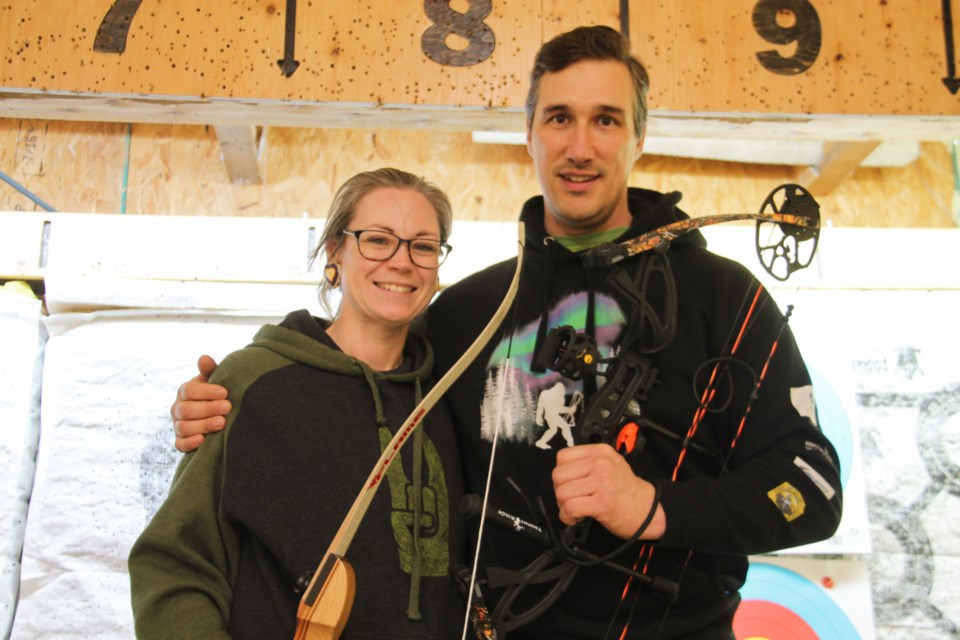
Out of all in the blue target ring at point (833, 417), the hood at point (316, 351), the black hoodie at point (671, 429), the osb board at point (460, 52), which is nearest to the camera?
the black hoodie at point (671, 429)

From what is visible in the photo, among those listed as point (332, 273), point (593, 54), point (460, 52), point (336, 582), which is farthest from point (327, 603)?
point (460, 52)

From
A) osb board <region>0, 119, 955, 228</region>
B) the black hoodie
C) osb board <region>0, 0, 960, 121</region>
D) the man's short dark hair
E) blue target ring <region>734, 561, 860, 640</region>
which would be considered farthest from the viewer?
osb board <region>0, 119, 955, 228</region>

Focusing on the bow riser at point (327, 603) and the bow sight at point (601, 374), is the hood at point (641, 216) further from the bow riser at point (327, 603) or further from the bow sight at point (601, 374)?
the bow riser at point (327, 603)

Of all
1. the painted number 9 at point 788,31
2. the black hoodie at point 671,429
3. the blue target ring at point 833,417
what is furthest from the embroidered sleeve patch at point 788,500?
the blue target ring at point 833,417

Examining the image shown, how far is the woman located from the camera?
107 centimetres

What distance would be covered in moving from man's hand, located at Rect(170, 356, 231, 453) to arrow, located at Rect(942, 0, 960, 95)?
1764mm

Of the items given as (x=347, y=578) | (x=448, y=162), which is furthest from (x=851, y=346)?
(x=347, y=578)

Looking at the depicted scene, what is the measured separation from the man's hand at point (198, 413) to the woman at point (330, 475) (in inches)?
0.6

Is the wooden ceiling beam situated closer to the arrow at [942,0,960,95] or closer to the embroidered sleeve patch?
the arrow at [942,0,960,95]

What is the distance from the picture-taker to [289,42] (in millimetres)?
1960

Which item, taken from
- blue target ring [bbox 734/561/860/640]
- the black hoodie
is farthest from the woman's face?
blue target ring [bbox 734/561/860/640]

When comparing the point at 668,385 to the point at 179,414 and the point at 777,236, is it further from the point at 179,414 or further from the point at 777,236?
Result: the point at 777,236

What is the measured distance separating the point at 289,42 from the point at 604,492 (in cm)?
137

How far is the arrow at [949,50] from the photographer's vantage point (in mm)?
1999
